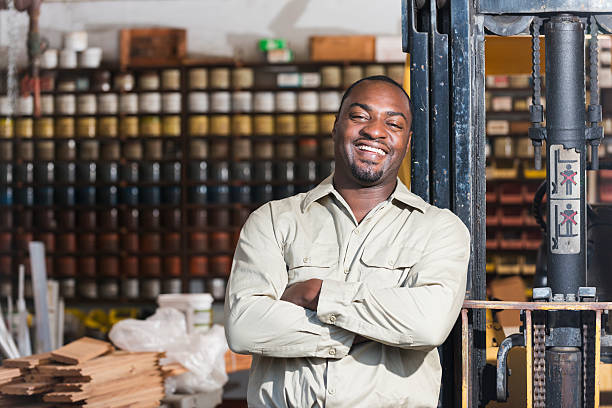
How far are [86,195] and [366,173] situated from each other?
6.13 meters

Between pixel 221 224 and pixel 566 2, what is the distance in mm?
5711

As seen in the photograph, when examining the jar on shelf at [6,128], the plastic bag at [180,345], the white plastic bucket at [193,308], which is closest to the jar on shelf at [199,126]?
the jar on shelf at [6,128]

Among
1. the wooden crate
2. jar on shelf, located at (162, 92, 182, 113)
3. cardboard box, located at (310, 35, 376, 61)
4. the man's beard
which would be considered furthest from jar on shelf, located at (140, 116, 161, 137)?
the man's beard

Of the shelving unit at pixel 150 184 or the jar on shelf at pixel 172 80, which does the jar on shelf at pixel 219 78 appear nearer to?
the shelving unit at pixel 150 184

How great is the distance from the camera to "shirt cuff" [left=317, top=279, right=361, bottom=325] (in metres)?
1.66

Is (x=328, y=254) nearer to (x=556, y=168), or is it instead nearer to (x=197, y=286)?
(x=556, y=168)

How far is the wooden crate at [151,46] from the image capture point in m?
7.59

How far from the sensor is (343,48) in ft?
24.4

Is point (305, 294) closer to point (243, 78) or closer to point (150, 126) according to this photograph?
point (243, 78)

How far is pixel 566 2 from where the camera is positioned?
1.97m

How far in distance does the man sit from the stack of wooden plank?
1.40 m

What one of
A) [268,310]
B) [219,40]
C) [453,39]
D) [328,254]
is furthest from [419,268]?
[219,40]

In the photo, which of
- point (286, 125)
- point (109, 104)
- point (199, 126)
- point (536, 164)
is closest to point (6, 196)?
point (109, 104)

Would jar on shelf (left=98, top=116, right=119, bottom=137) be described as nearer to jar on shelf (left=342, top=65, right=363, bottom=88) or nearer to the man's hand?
jar on shelf (left=342, top=65, right=363, bottom=88)
